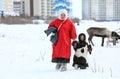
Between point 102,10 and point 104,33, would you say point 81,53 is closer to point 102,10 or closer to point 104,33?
point 104,33

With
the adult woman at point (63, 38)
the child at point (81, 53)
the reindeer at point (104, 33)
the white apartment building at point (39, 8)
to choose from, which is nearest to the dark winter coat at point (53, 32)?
the adult woman at point (63, 38)

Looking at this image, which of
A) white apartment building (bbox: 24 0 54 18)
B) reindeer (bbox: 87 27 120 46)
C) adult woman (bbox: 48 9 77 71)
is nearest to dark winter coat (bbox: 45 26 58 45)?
adult woman (bbox: 48 9 77 71)

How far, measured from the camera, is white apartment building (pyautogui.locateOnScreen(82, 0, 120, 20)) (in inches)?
4222

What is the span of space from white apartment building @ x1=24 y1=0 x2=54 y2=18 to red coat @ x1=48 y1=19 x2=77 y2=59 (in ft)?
290

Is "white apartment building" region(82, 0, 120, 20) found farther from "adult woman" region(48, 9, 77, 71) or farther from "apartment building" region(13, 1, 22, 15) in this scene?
"adult woman" region(48, 9, 77, 71)

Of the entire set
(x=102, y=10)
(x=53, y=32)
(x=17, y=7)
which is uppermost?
(x=17, y=7)

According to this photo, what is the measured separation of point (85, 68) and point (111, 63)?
4.53 ft

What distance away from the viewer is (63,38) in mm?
8211

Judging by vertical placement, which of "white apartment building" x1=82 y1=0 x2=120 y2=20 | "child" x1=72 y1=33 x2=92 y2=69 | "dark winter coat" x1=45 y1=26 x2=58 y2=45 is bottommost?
"child" x1=72 y1=33 x2=92 y2=69

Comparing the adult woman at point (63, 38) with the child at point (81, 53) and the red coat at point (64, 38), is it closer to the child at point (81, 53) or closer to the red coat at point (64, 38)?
the red coat at point (64, 38)

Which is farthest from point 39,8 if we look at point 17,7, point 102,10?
point 17,7

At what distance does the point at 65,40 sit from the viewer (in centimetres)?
821

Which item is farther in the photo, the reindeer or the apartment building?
the apartment building

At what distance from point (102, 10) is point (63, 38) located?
4066 inches
